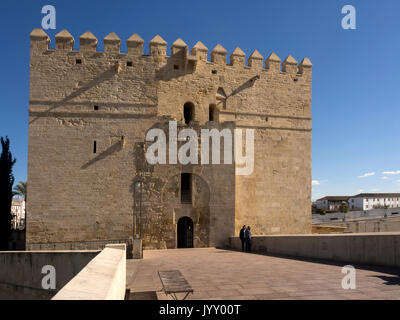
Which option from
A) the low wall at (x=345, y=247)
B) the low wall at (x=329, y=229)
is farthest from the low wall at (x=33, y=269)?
the low wall at (x=329, y=229)

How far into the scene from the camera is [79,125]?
1394 centimetres

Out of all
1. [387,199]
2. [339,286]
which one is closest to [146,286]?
[339,286]

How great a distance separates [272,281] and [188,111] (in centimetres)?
1120

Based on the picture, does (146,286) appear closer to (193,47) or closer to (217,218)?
(217,218)

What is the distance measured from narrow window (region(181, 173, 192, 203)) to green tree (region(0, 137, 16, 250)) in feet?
31.4

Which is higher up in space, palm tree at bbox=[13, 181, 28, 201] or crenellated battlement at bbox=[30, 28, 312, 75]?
crenellated battlement at bbox=[30, 28, 312, 75]

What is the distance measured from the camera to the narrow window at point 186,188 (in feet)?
47.2

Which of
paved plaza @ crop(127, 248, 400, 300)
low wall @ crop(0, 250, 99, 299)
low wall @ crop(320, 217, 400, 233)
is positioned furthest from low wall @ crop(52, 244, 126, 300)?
low wall @ crop(320, 217, 400, 233)

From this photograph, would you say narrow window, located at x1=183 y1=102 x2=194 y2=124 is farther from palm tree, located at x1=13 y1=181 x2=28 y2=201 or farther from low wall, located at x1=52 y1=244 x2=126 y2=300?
palm tree, located at x1=13 y1=181 x2=28 y2=201

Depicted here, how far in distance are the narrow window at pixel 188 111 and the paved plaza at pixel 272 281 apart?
28.0ft

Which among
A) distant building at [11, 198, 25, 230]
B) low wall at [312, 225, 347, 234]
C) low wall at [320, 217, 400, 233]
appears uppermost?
low wall at [320, 217, 400, 233]

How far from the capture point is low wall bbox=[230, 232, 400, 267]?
6703 mm

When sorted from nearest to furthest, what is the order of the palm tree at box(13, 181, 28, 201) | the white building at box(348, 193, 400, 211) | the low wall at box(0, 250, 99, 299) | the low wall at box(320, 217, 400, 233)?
the low wall at box(0, 250, 99, 299) < the low wall at box(320, 217, 400, 233) < the palm tree at box(13, 181, 28, 201) < the white building at box(348, 193, 400, 211)

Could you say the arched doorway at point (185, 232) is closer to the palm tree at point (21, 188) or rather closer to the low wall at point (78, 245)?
the low wall at point (78, 245)
